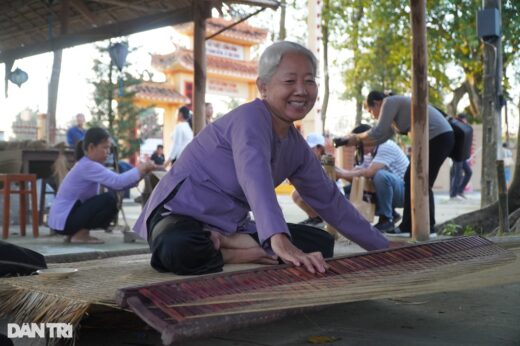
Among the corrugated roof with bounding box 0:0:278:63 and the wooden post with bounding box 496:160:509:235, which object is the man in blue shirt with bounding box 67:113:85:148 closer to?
the corrugated roof with bounding box 0:0:278:63

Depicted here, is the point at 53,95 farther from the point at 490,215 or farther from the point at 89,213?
the point at 490,215

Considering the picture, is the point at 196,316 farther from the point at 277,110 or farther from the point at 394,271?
the point at 277,110

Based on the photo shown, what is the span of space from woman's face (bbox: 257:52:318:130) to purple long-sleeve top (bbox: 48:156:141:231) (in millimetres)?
2610

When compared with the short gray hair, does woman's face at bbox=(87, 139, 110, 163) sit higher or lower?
lower

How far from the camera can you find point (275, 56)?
8.25 feet

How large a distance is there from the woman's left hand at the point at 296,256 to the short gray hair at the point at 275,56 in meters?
0.69

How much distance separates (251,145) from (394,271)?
0.70m

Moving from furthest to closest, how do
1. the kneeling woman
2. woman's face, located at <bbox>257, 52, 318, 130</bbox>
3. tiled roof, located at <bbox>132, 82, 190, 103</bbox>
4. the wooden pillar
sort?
tiled roof, located at <bbox>132, 82, 190, 103</bbox>, the wooden pillar, the kneeling woman, woman's face, located at <bbox>257, 52, 318, 130</bbox>

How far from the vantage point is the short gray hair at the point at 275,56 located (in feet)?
8.25

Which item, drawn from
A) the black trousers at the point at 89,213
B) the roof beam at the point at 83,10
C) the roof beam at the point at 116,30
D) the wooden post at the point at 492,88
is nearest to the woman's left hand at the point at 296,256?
the black trousers at the point at 89,213

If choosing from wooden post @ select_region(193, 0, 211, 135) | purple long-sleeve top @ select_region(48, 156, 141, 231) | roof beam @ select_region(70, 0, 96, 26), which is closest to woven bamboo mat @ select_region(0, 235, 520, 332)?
purple long-sleeve top @ select_region(48, 156, 141, 231)

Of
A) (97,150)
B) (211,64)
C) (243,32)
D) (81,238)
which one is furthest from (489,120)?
(243,32)

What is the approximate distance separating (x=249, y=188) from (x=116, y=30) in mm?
6916

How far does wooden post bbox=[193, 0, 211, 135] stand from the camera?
735 cm
